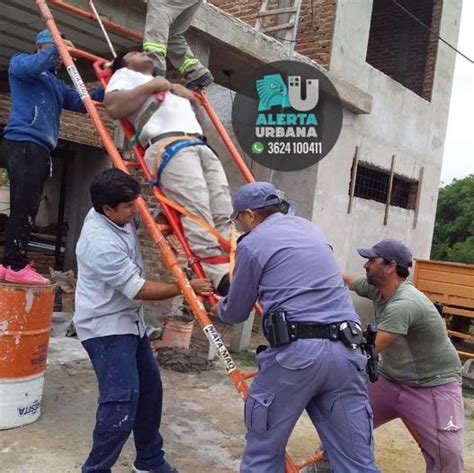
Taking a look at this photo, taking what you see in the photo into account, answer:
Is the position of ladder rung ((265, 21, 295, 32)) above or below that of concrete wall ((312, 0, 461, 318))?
above

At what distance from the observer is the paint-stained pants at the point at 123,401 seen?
2895 millimetres

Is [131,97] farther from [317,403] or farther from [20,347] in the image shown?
[317,403]

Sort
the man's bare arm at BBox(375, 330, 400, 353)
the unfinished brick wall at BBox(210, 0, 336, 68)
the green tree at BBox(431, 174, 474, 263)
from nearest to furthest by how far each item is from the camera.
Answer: the man's bare arm at BBox(375, 330, 400, 353) < the unfinished brick wall at BBox(210, 0, 336, 68) < the green tree at BBox(431, 174, 474, 263)

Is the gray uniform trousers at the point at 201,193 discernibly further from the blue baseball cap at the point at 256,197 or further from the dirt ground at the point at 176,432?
the dirt ground at the point at 176,432

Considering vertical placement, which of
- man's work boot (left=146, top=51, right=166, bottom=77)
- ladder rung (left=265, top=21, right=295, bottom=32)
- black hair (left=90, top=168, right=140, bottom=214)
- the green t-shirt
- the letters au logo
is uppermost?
ladder rung (left=265, top=21, right=295, bottom=32)

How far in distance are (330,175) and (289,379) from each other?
20.4ft

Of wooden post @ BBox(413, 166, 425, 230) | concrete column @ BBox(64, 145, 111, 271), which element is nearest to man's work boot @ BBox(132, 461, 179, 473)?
concrete column @ BBox(64, 145, 111, 271)

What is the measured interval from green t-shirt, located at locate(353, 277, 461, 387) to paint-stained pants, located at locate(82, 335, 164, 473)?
4.43 feet

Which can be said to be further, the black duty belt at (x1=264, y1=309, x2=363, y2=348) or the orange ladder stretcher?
the orange ladder stretcher

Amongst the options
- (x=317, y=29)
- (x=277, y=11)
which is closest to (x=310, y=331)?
(x=277, y=11)

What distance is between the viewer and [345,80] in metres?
8.50

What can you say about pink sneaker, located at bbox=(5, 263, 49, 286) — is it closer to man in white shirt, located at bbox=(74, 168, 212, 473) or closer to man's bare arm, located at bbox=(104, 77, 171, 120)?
man in white shirt, located at bbox=(74, 168, 212, 473)

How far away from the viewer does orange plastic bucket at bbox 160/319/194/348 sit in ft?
20.2

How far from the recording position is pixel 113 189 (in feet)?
9.70
